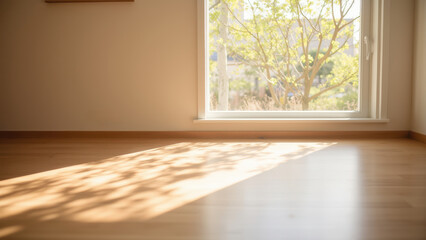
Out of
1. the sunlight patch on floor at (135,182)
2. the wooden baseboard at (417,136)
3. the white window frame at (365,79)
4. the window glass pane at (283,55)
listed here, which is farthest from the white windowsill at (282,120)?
the sunlight patch on floor at (135,182)

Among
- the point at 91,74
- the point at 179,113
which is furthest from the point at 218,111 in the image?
the point at 91,74

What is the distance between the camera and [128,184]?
180 cm

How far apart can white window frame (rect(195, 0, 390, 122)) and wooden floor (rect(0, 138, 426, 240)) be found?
512mm

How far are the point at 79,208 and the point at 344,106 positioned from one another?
2565 mm

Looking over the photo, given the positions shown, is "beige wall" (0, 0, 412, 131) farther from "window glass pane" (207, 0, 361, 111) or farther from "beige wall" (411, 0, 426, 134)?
"window glass pane" (207, 0, 361, 111)

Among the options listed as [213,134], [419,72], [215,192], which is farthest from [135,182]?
[419,72]

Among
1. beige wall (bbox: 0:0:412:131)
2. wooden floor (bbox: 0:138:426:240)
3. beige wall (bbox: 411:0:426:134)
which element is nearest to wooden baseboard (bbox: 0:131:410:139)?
beige wall (bbox: 0:0:412:131)

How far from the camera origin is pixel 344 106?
330cm

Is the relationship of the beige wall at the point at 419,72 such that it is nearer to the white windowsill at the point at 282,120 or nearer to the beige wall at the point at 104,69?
the beige wall at the point at 104,69

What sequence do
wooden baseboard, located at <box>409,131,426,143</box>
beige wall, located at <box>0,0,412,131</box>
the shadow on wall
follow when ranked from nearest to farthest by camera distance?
the shadow on wall, wooden baseboard, located at <box>409,131,426,143</box>, beige wall, located at <box>0,0,412,131</box>

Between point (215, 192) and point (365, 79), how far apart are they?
84.8 inches

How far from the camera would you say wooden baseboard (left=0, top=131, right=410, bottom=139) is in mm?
3162

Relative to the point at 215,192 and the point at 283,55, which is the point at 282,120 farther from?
the point at 215,192

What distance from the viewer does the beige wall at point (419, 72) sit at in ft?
9.48
